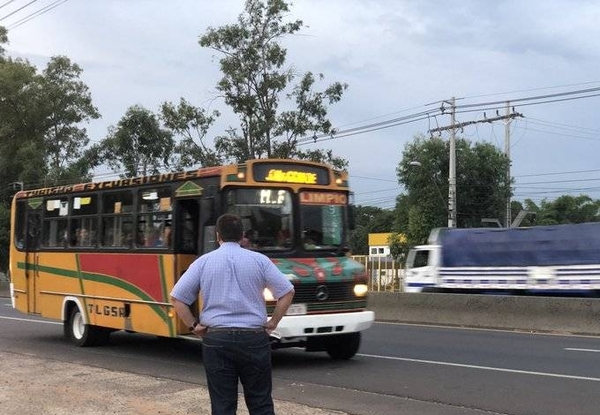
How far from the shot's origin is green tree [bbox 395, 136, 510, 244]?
40594mm

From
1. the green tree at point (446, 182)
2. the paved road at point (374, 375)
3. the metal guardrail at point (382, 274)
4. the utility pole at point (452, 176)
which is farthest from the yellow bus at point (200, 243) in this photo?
the green tree at point (446, 182)

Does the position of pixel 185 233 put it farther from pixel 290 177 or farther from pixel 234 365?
pixel 234 365

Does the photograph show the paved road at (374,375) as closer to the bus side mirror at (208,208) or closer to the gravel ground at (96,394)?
the gravel ground at (96,394)

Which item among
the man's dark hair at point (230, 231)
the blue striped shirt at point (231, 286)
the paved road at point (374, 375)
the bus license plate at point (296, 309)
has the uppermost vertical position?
the man's dark hair at point (230, 231)

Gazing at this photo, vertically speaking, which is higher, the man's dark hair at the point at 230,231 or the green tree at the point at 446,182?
the green tree at the point at 446,182

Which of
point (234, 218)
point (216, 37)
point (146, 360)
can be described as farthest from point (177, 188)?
point (216, 37)

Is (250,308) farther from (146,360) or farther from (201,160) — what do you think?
(201,160)

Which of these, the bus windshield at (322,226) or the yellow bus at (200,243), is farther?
the bus windshield at (322,226)

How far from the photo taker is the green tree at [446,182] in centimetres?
4059

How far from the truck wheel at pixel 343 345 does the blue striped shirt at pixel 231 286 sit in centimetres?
609

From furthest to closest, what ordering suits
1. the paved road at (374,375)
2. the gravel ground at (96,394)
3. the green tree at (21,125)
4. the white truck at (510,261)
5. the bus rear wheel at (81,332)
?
1. the green tree at (21,125)
2. the white truck at (510,261)
3. the bus rear wheel at (81,332)
4. the paved road at (374,375)
5. the gravel ground at (96,394)

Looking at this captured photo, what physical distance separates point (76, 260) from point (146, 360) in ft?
8.29

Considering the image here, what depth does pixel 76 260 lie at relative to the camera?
40.2 feet

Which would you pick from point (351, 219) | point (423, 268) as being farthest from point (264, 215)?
point (423, 268)
